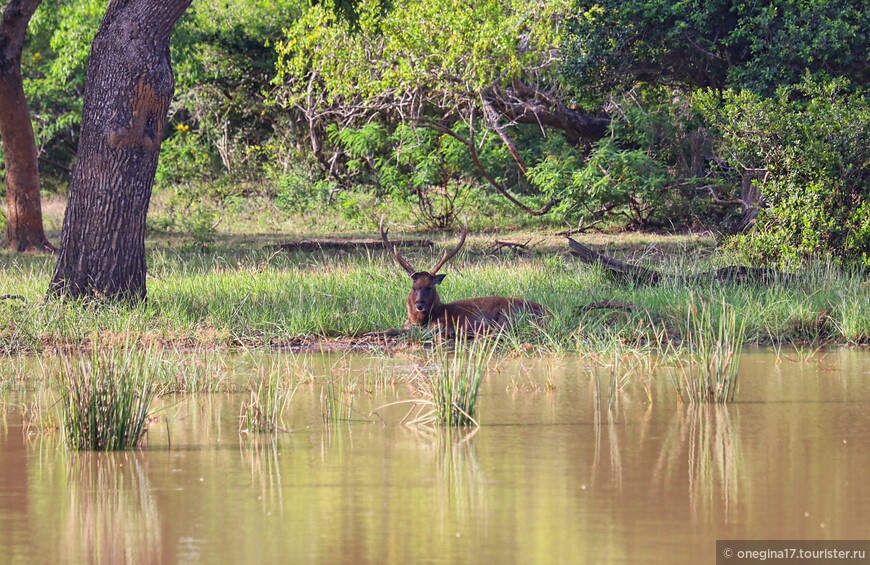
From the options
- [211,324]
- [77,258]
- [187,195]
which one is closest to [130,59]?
[77,258]

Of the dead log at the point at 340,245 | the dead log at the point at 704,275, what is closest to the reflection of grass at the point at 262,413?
the dead log at the point at 704,275

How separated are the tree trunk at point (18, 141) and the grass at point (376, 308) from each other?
373 centimetres

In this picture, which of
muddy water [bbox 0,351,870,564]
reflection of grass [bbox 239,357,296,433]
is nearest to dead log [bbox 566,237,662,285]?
muddy water [bbox 0,351,870,564]

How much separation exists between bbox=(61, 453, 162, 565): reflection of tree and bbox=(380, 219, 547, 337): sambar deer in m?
4.28

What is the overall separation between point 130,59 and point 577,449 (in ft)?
21.3

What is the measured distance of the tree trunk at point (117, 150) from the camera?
10578mm

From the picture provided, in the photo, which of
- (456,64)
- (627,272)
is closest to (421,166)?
(456,64)

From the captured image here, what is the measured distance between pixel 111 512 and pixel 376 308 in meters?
5.98

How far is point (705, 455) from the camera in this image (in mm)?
5664

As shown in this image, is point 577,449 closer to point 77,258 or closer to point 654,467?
point 654,467

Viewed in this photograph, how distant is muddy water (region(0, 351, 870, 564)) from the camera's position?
4309 millimetres

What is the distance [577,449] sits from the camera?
580 centimetres

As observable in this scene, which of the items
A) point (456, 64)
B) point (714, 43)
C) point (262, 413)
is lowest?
point (262, 413)

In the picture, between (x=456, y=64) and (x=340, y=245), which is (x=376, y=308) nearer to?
(x=340, y=245)
